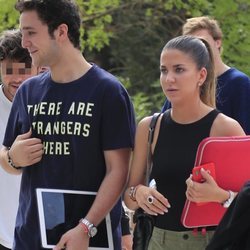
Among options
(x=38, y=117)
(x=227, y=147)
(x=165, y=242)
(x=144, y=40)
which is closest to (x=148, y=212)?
(x=165, y=242)

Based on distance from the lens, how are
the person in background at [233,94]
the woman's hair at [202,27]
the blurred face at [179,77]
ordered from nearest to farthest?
the blurred face at [179,77], the person in background at [233,94], the woman's hair at [202,27]

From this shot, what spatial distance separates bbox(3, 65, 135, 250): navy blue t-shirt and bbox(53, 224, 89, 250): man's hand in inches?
7.5

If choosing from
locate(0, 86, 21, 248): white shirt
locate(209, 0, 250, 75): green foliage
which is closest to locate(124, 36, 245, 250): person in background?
locate(0, 86, 21, 248): white shirt

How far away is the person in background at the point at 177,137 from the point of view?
10.2 ft

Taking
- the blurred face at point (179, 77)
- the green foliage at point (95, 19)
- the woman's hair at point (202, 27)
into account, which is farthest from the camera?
the green foliage at point (95, 19)

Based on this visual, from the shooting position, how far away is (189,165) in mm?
3094

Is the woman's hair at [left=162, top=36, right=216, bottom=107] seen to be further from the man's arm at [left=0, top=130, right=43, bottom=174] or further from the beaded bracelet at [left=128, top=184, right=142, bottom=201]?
the man's arm at [left=0, top=130, right=43, bottom=174]

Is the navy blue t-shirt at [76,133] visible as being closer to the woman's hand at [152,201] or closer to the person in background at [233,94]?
the woman's hand at [152,201]

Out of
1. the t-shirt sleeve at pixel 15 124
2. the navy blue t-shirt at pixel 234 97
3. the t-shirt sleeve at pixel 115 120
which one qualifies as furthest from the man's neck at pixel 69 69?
the navy blue t-shirt at pixel 234 97

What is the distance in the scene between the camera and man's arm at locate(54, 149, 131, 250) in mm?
3176

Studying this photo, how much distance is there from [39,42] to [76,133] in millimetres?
445

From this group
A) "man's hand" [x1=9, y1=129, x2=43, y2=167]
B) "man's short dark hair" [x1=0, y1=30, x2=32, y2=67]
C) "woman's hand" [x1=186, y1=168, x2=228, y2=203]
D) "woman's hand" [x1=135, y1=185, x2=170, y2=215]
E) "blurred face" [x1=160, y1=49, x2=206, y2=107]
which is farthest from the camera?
"man's short dark hair" [x1=0, y1=30, x2=32, y2=67]

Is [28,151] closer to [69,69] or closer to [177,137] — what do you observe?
[69,69]

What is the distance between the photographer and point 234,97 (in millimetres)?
4039
